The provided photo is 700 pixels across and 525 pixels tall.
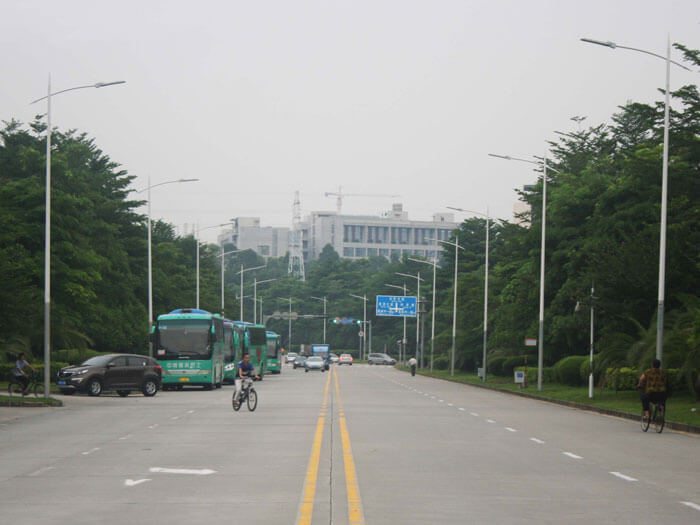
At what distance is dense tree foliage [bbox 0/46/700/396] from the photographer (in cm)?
3994

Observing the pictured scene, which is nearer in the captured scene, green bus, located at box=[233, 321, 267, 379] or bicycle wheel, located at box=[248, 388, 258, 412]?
bicycle wheel, located at box=[248, 388, 258, 412]

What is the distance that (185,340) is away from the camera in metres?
51.7

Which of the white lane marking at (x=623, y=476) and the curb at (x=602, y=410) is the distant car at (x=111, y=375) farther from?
the white lane marking at (x=623, y=476)

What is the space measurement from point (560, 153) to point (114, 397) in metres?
57.6

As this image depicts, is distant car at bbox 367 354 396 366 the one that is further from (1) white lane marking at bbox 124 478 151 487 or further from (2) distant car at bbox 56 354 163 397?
(1) white lane marking at bbox 124 478 151 487

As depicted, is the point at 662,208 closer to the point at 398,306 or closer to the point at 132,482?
the point at 132,482

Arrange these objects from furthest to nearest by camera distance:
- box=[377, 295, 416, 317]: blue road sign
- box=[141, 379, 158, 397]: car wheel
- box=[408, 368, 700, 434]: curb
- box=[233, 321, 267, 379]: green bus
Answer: box=[377, 295, 416, 317]: blue road sign < box=[233, 321, 267, 379]: green bus < box=[141, 379, 158, 397]: car wheel < box=[408, 368, 700, 434]: curb

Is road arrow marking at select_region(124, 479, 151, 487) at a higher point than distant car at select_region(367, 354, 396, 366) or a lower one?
higher

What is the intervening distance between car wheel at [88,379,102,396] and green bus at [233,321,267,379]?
26307mm

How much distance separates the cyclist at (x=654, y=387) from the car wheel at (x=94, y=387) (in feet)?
76.9

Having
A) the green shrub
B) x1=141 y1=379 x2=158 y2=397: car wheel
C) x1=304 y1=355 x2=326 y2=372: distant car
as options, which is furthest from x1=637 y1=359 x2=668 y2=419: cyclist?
x1=304 y1=355 x2=326 y2=372: distant car

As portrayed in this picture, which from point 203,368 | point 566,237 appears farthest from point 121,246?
point 566,237

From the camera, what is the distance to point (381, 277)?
18725 cm

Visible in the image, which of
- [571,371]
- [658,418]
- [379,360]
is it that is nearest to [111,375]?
[571,371]
